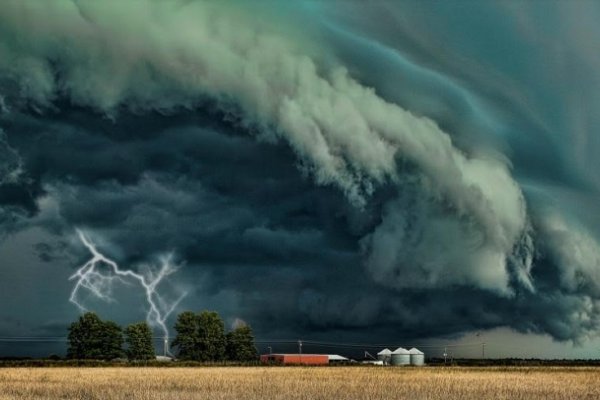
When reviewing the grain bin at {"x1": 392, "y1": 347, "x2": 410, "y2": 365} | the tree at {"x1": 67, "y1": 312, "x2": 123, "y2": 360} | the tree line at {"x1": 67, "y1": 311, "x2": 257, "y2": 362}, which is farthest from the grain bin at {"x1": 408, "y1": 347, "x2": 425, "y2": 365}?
the tree at {"x1": 67, "y1": 312, "x2": 123, "y2": 360}

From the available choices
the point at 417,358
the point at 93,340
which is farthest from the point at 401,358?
the point at 93,340

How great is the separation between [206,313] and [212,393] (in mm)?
142358

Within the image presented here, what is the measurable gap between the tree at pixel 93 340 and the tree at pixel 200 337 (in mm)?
13342

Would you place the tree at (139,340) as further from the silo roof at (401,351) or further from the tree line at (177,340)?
the silo roof at (401,351)

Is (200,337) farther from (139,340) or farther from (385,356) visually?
(385,356)

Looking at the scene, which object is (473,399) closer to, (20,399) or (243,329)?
(20,399)

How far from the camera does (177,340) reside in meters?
180

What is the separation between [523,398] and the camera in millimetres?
42281

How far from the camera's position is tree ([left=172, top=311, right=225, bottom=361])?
176 metres

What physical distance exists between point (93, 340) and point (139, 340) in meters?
10.1

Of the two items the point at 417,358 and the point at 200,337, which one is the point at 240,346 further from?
the point at 417,358

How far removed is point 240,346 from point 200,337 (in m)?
9.26

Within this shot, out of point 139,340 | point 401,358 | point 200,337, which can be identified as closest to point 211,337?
point 200,337

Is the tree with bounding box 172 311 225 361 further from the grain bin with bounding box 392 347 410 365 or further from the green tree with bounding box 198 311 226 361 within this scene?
the grain bin with bounding box 392 347 410 365
